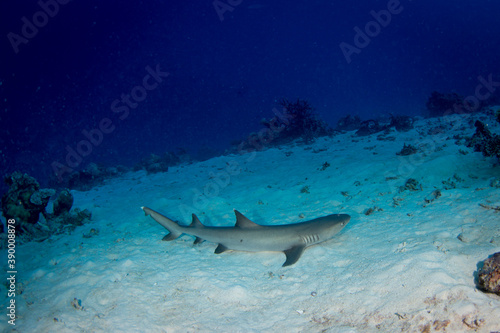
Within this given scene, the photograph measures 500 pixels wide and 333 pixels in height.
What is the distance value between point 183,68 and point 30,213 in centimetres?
16819

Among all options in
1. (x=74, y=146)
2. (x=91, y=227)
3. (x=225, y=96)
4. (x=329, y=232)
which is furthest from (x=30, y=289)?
(x=225, y=96)

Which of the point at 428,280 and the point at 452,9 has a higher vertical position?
the point at 452,9

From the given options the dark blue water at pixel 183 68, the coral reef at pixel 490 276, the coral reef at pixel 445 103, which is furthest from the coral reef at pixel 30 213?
the coral reef at pixel 445 103

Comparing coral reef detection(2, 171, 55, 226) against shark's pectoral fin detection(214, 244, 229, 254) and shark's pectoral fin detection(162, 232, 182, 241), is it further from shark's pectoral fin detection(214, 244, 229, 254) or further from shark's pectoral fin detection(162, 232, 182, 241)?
shark's pectoral fin detection(214, 244, 229, 254)

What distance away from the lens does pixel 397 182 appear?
26.5 feet

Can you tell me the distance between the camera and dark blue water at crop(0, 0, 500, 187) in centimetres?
6094

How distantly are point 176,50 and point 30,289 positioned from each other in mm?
175463

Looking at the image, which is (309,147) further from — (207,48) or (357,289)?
(207,48)

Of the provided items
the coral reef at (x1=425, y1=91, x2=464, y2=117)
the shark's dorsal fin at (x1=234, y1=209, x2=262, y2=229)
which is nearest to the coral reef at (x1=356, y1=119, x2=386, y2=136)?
the coral reef at (x1=425, y1=91, x2=464, y2=117)

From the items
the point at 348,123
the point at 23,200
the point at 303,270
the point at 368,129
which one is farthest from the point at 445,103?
the point at 23,200

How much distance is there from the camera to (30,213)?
841 centimetres

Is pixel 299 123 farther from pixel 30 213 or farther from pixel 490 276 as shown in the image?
pixel 490 276

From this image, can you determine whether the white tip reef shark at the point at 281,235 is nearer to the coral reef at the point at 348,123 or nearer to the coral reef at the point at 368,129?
the coral reef at the point at 368,129

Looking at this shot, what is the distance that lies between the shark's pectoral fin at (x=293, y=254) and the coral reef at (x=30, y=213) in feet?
25.3
